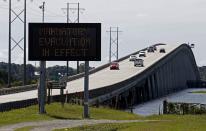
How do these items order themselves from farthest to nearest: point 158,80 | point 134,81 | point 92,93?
1. point 158,80
2. point 134,81
3. point 92,93

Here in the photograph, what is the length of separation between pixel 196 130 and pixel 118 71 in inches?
4068

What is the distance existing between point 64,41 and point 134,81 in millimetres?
70696

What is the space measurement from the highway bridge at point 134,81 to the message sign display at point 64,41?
20.5 meters

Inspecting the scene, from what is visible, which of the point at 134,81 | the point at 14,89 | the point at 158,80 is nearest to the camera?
the point at 14,89

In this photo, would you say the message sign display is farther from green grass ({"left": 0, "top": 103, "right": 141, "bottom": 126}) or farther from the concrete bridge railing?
the concrete bridge railing

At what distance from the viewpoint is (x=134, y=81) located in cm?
11175

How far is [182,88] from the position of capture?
18762cm

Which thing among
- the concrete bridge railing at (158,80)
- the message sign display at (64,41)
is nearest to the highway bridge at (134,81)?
the concrete bridge railing at (158,80)

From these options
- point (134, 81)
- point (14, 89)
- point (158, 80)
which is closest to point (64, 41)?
point (14, 89)

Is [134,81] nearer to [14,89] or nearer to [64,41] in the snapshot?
[14,89]

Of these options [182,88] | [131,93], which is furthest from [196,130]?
[182,88]

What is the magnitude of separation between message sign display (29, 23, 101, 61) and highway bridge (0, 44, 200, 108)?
67.4 feet

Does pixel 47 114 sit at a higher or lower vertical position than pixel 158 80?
lower

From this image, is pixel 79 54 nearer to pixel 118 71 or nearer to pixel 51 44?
pixel 51 44
